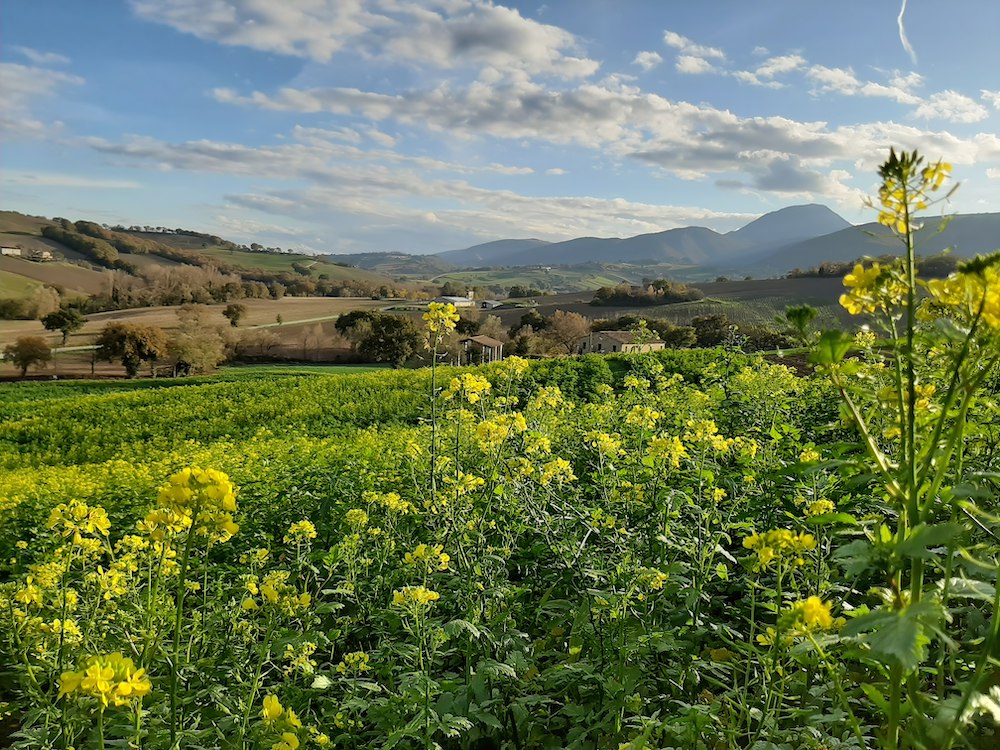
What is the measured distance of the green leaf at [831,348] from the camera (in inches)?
45.0

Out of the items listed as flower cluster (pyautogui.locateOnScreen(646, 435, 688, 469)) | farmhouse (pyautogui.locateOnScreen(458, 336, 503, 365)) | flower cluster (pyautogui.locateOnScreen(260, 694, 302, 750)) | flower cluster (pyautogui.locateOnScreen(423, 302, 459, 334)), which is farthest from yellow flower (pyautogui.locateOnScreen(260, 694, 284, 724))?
farmhouse (pyautogui.locateOnScreen(458, 336, 503, 365))

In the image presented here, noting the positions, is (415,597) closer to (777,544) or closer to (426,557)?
(426,557)

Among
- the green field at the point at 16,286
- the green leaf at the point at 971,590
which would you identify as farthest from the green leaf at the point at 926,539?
the green field at the point at 16,286

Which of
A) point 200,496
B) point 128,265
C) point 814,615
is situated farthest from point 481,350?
point 128,265

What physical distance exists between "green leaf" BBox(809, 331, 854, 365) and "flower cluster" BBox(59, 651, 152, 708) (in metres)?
1.83

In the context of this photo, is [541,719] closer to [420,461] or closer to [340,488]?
[420,461]

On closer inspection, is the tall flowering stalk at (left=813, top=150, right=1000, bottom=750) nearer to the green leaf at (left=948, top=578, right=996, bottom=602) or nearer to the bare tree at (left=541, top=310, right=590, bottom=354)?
the green leaf at (left=948, top=578, right=996, bottom=602)

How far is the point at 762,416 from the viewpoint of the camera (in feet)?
19.3

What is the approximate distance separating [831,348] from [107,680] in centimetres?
193

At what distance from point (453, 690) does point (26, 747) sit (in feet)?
5.67

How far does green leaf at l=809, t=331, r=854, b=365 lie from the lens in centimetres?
114

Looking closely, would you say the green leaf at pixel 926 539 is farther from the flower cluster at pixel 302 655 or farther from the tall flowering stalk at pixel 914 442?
the flower cluster at pixel 302 655

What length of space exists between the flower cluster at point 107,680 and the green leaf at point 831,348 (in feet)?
6.01

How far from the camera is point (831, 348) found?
1.17 meters
